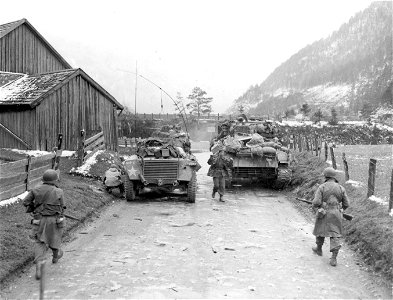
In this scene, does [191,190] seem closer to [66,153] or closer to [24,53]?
[66,153]

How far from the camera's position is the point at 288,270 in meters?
7.38

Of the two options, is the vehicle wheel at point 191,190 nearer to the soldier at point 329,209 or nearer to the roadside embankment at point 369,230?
the roadside embankment at point 369,230

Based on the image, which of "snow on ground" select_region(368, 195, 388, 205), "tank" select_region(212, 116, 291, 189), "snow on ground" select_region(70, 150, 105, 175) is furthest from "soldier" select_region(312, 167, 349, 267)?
"snow on ground" select_region(70, 150, 105, 175)

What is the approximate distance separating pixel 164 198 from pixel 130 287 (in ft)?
24.7

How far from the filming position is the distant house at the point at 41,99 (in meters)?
19.9

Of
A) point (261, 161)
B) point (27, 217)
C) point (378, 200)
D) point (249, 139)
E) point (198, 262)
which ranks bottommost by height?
point (198, 262)

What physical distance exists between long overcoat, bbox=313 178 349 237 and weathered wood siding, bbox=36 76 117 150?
14.6 metres

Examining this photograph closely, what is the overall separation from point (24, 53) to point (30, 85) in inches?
197

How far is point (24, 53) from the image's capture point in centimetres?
2534

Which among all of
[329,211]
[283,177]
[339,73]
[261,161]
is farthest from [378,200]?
[339,73]

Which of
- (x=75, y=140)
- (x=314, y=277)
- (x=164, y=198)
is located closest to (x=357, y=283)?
(x=314, y=277)

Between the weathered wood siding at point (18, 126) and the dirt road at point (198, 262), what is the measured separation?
9.64 metres

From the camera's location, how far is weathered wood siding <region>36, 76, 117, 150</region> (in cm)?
2047

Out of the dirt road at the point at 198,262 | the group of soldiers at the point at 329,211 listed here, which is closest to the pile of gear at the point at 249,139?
the dirt road at the point at 198,262
